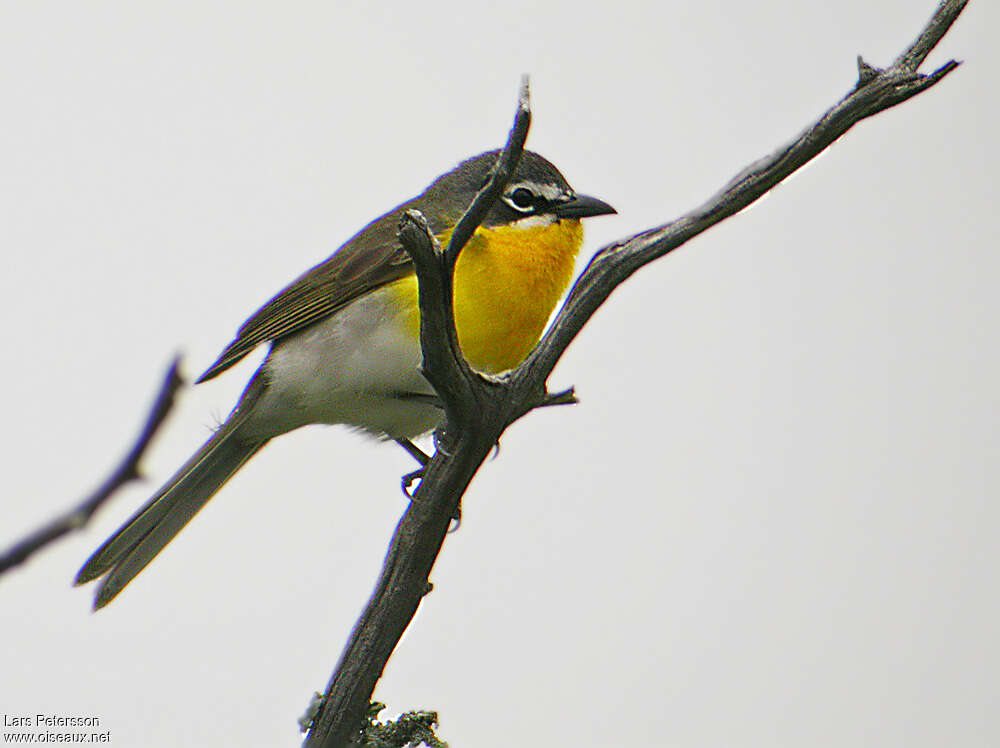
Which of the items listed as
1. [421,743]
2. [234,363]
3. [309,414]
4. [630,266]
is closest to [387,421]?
[309,414]

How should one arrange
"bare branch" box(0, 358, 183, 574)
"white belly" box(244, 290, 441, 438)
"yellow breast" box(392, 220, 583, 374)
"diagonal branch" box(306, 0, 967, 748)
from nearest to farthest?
"bare branch" box(0, 358, 183, 574)
"diagonal branch" box(306, 0, 967, 748)
"yellow breast" box(392, 220, 583, 374)
"white belly" box(244, 290, 441, 438)

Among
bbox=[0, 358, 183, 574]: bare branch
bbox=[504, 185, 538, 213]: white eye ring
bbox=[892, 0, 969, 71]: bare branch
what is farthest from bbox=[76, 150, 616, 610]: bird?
bbox=[0, 358, 183, 574]: bare branch

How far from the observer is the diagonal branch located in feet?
11.9

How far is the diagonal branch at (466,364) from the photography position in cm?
363

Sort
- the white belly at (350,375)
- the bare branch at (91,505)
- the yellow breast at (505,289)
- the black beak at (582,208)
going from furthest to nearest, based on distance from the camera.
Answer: the black beak at (582,208) < the white belly at (350,375) < the yellow breast at (505,289) < the bare branch at (91,505)

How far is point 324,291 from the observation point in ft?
20.9

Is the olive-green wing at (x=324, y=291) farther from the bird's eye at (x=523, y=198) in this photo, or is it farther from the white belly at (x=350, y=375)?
the bird's eye at (x=523, y=198)

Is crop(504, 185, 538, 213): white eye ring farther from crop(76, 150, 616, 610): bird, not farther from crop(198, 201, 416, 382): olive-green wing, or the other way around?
crop(198, 201, 416, 382): olive-green wing

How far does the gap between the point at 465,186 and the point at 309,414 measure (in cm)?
171

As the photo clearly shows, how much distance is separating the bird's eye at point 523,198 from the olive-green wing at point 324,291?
706mm

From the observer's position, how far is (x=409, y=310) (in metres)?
5.95

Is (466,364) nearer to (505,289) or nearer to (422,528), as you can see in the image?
(422,528)

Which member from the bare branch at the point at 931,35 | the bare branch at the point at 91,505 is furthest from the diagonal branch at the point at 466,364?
the bare branch at the point at 91,505

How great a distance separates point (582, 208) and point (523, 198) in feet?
1.13
